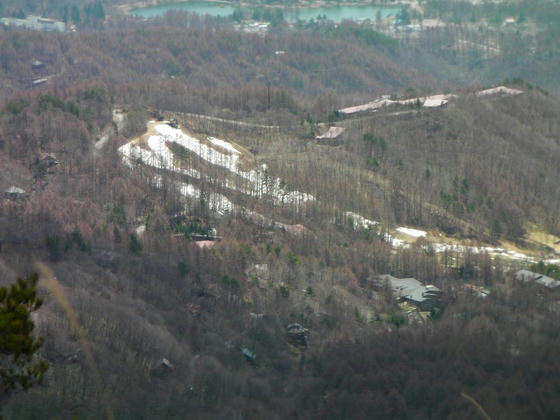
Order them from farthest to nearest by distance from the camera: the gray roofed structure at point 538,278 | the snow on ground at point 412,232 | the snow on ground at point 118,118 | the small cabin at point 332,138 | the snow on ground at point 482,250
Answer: the small cabin at point 332,138 < the snow on ground at point 118,118 < the snow on ground at point 412,232 < the snow on ground at point 482,250 < the gray roofed structure at point 538,278

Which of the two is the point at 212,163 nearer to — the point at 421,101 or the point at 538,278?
the point at 421,101

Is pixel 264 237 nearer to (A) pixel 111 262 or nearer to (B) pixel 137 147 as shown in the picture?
(A) pixel 111 262

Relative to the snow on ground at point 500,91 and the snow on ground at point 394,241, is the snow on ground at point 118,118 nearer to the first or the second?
the snow on ground at point 394,241

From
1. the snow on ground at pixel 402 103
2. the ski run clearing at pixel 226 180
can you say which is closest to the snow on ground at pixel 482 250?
the ski run clearing at pixel 226 180

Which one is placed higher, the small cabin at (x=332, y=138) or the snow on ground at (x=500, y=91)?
the snow on ground at (x=500, y=91)

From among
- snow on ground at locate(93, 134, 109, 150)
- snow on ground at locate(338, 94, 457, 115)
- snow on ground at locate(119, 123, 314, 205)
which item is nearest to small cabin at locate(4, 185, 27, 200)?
snow on ground at locate(119, 123, 314, 205)

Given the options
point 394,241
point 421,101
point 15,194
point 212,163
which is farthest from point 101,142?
point 421,101

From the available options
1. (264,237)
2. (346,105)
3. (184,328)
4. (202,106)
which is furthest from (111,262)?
(346,105)
